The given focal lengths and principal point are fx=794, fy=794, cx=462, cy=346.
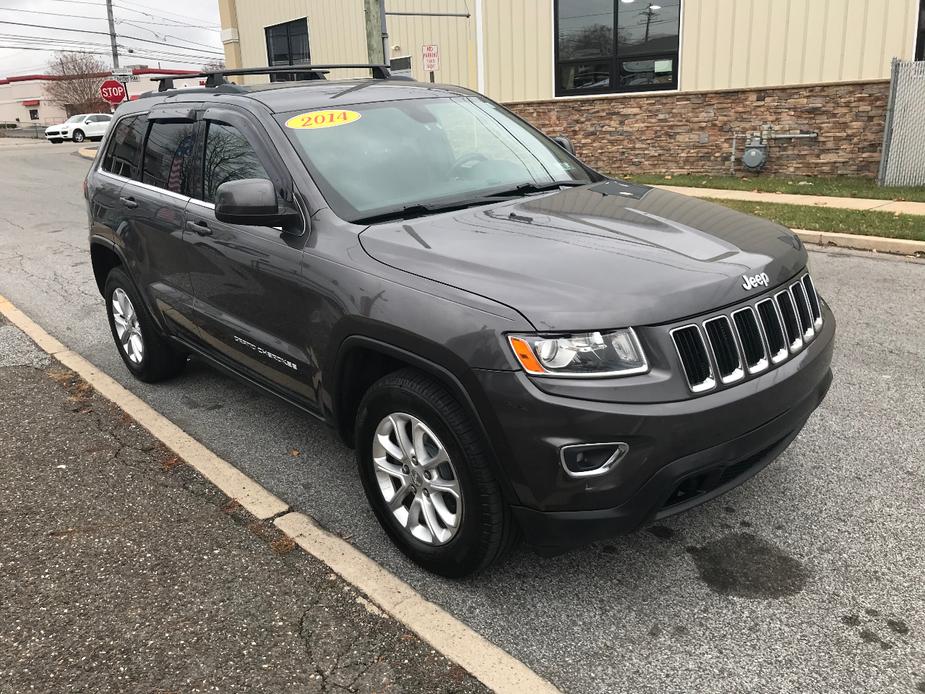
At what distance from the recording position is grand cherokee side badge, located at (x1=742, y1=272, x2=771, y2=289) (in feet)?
9.09

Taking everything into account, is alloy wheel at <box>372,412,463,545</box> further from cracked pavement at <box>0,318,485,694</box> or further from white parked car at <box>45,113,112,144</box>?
white parked car at <box>45,113,112,144</box>

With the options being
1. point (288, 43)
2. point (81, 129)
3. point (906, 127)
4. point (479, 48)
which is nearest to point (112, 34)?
point (81, 129)

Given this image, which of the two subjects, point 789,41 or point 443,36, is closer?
point 789,41

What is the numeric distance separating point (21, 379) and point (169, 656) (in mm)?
3508

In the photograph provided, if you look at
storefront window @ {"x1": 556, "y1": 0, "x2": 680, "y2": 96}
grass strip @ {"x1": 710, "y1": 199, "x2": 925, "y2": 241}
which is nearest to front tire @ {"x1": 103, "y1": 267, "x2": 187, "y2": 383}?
grass strip @ {"x1": 710, "y1": 199, "x2": 925, "y2": 241}

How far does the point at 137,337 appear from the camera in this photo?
5.17m

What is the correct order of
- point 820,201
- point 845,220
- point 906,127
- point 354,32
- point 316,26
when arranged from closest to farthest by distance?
point 845,220, point 820,201, point 906,127, point 354,32, point 316,26

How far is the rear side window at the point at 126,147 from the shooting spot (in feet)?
15.9

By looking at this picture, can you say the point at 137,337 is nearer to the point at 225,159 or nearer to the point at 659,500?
the point at 225,159

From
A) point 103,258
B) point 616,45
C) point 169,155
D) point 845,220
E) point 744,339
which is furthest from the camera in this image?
point 616,45

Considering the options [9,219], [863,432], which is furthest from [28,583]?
[9,219]

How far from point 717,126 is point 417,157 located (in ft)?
41.4

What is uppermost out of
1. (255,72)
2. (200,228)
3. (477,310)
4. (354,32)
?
(354,32)

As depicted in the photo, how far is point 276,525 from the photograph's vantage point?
345 cm
